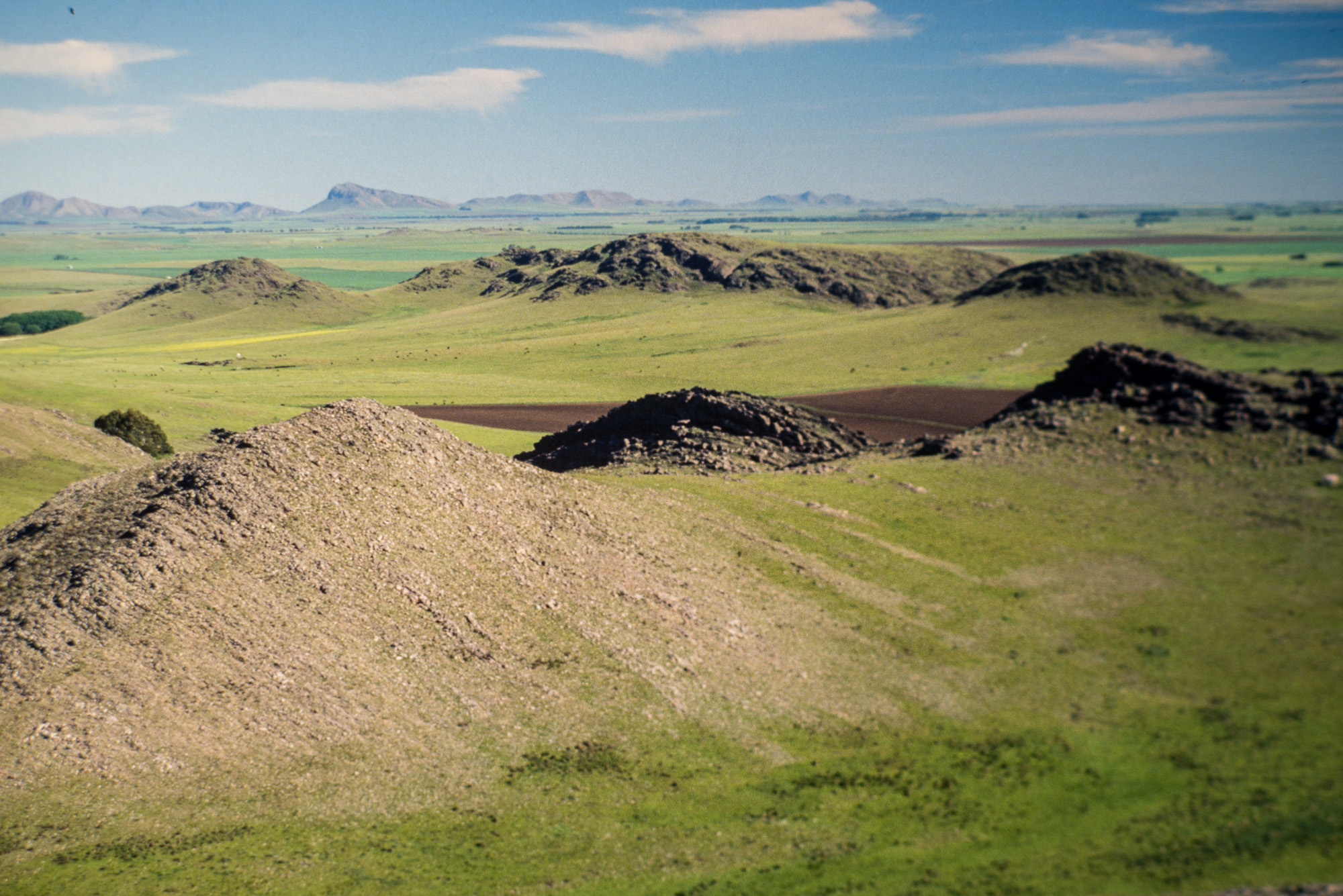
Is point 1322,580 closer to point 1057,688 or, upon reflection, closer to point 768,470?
point 1057,688

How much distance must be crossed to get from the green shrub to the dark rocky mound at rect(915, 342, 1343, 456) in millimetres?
71674

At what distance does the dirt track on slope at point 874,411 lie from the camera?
95.9m

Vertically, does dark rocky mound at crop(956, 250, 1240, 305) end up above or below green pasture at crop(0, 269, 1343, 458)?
above

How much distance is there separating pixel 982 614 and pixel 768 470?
2707cm

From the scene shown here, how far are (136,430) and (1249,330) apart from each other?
326 ft

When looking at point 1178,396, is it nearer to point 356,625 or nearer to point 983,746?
point 983,746

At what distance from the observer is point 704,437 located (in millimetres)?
71375

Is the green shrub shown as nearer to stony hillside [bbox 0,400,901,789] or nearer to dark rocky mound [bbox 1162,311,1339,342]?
stony hillside [bbox 0,400,901,789]

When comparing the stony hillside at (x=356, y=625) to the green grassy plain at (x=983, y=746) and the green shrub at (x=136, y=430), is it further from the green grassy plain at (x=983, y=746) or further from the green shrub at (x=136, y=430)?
the green shrub at (x=136, y=430)

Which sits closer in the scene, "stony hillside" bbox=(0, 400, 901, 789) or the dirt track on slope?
"stony hillside" bbox=(0, 400, 901, 789)

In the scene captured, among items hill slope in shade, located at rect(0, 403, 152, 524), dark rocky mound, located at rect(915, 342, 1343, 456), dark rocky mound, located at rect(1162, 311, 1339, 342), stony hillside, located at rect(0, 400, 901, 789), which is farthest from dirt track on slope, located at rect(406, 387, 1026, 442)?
stony hillside, located at rect(0, 400, 901, 789)

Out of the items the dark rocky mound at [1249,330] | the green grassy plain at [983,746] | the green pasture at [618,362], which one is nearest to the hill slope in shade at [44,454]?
the green pasture at [618,362]

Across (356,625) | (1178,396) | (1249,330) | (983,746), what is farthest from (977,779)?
(1249,330)

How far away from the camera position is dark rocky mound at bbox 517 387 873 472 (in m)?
69.8
